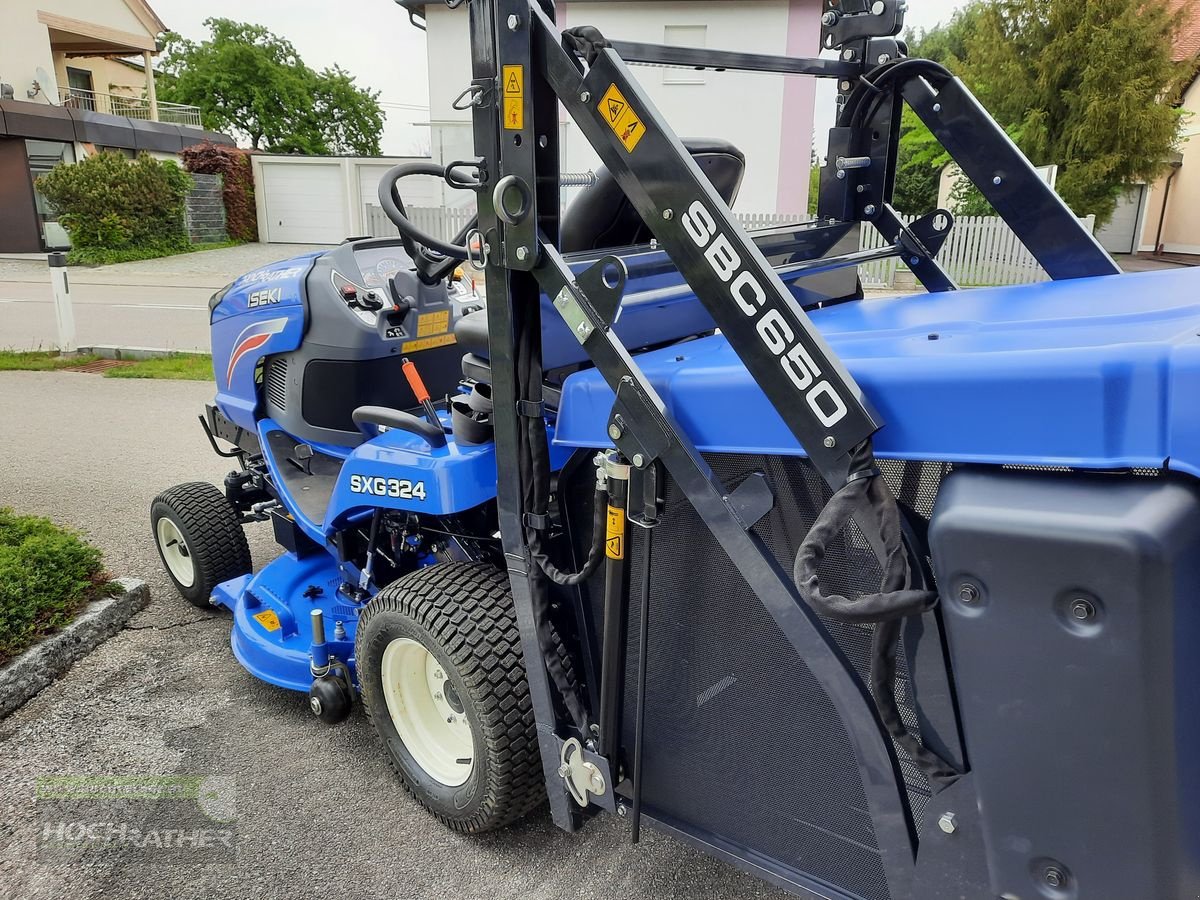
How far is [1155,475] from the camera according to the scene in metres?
1.14

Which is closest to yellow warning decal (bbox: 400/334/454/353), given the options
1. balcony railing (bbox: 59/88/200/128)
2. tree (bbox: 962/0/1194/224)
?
tree (bbox: 962/0/1194/224)

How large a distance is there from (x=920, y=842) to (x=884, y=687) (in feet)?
0.88

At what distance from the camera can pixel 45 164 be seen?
24.0 m

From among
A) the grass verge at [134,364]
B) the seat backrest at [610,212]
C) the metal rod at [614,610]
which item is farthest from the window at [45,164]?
the metal rod at [614,610]

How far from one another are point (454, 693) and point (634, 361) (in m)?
1.07

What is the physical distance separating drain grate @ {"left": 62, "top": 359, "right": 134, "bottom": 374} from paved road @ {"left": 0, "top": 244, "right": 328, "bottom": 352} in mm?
699

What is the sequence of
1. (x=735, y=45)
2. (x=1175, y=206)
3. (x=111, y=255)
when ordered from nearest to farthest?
(x=735, y=45) < (x=111, y=255) < (x=1175, y=206)

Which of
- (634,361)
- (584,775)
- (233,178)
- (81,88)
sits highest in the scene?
(81,88)

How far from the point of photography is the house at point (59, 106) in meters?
23.1

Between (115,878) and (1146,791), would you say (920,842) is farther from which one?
(115,878)

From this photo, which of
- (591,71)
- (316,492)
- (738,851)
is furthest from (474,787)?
(591,71)

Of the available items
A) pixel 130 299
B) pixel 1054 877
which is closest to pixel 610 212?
pixel 1054 877

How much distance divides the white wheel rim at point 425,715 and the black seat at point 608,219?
0.83 m

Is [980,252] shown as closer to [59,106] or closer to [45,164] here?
[45,164]
